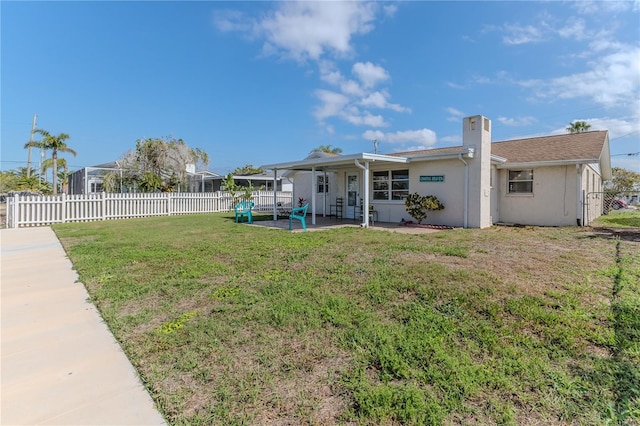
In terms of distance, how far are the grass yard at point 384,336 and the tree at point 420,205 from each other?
18.9ft

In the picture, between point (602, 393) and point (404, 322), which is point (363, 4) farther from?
point (602, 393)

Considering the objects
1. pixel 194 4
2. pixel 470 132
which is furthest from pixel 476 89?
pixel 194 4

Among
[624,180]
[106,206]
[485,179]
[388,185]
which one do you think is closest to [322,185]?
[388,185]

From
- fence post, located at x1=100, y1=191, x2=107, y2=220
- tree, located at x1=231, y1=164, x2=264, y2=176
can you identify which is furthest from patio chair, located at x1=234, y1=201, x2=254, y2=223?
tree, located at x1=231, y1=164, x2=264, y2=176

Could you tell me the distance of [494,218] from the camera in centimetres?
1300

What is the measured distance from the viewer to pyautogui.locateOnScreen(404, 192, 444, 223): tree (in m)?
12.0

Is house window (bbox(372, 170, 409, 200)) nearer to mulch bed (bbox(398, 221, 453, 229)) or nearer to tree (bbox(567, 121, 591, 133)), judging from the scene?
mulch bed (bbox(398, 221, 453, 229))

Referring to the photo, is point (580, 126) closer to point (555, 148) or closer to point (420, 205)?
point (555, 148)

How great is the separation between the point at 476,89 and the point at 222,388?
747 inches

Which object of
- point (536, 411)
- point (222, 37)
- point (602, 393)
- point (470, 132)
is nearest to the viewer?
point (536, 411)

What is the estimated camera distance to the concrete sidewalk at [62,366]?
229 centimetres

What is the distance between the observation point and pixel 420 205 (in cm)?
1222

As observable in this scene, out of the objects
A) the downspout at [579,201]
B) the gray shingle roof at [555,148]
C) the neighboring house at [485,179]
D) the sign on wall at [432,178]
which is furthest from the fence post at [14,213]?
the downspout at [579,201]

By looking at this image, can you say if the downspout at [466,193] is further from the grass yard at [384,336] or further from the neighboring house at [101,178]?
the neighboring house at [101,178]
